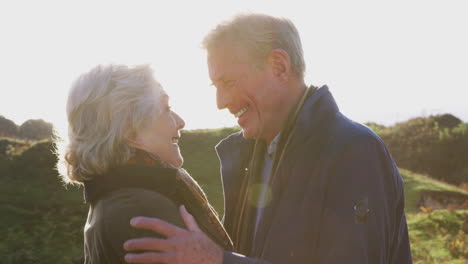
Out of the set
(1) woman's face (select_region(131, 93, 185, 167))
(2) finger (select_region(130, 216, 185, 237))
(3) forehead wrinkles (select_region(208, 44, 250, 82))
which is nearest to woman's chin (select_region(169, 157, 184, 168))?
(1) woman's face (select_region(131, 93, 185, 167))

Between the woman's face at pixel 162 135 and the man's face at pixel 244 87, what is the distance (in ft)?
2.58

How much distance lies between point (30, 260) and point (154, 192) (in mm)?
5514

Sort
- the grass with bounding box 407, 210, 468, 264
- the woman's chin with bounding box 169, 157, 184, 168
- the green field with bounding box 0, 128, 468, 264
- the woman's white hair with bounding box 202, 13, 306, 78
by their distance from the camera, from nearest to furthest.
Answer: the woman's chin with bounding box 169, 157, 184, 168 < the woman's white hair with bounding box 202, 13, 306, 78 < the green field with bounding box 0, 128, 468, 264 < the grass with bounding box 407, 210, 468, 264

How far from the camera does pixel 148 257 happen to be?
8.01 feet

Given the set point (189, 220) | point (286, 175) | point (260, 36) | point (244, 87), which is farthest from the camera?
point (244, 87)

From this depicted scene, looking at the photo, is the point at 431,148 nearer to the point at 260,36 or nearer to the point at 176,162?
the point at 260,36

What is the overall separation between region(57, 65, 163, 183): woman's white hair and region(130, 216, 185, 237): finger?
0.47 m

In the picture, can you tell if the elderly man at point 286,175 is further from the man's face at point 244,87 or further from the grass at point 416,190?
the grass at point 416,190

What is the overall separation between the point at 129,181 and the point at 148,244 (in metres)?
0.42

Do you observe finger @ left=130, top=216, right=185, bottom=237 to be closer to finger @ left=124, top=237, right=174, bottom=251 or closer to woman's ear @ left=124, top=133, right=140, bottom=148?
finger @ left=124, top=237, right=174, bottom=251

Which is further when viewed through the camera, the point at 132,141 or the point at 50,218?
the point at 50,218

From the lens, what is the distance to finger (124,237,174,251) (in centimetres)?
246

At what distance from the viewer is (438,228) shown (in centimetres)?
1030

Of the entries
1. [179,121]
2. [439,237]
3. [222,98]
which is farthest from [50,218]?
[439,237]
